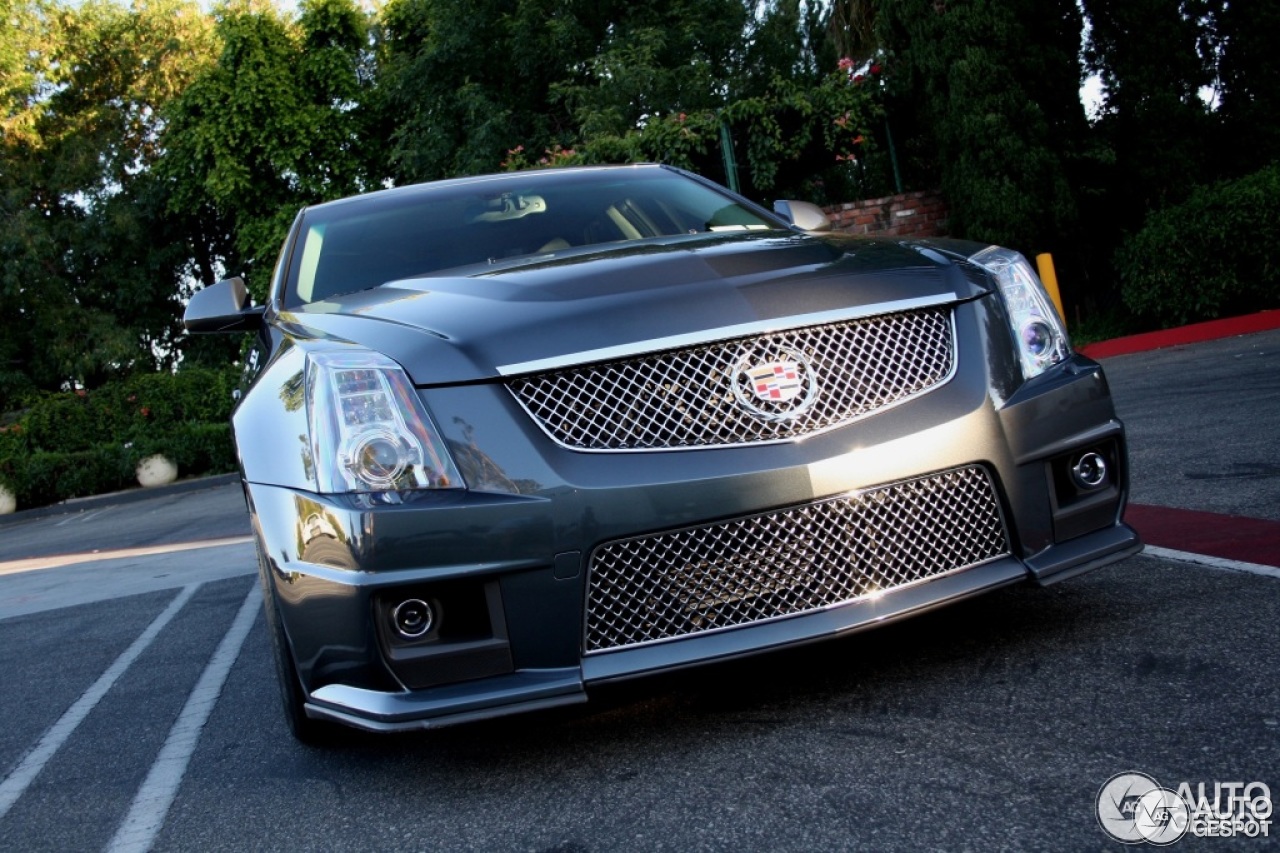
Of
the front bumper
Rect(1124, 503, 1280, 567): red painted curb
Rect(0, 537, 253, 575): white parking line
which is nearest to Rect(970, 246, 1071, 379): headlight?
the front bumper

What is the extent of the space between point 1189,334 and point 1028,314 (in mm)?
9519

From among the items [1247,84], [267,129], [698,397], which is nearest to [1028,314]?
[698,397]

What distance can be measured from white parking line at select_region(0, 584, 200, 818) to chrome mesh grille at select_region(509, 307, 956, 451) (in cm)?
178

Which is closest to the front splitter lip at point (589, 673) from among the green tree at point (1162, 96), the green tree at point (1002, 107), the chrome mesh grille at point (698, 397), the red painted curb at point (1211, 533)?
the chrome mesh grille at point (698, 397)

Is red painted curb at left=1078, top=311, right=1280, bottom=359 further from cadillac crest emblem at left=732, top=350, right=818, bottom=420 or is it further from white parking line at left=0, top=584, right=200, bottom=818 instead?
cadillac crest emblem at left=732, top=350, right=818, bottom=420

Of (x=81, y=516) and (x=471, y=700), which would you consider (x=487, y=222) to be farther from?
(x=81, y=516)

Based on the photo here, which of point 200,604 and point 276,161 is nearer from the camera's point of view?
point 200,604

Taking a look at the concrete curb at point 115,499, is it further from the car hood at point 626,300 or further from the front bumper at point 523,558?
the front bumper at point 523,558

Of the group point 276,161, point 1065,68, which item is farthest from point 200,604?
point 276,161

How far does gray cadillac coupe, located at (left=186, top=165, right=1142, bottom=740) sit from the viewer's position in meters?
2.65

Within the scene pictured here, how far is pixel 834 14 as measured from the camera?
1986 centimetres

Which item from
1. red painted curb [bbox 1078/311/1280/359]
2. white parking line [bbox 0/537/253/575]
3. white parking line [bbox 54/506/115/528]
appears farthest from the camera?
white parking line [bbox 54/506/115/528]

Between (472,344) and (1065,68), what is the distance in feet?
43.2

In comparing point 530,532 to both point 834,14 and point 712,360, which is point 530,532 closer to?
point 712,360
